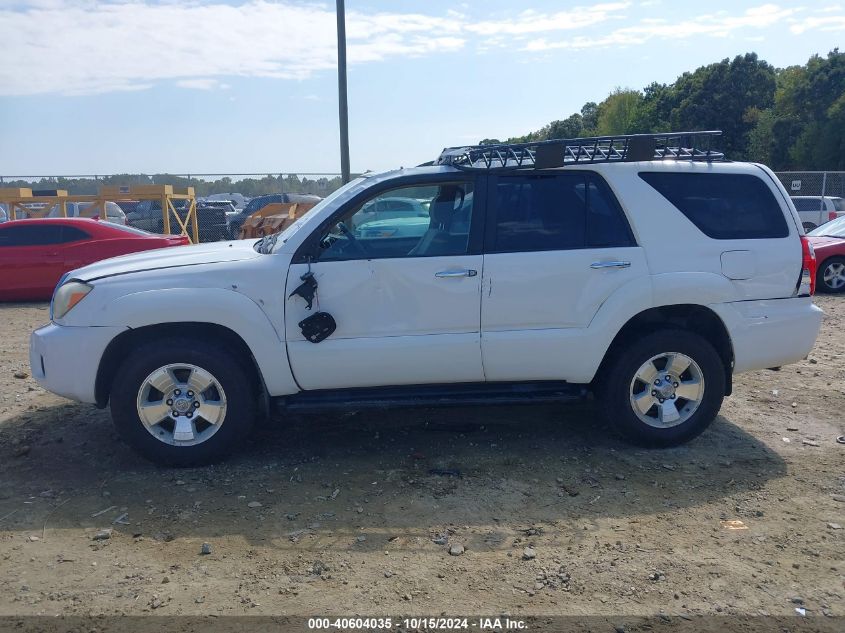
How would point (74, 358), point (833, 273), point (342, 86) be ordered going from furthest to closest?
point (833, 273)
point (342, 86)
point (74, 358)

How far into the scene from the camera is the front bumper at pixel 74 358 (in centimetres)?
476

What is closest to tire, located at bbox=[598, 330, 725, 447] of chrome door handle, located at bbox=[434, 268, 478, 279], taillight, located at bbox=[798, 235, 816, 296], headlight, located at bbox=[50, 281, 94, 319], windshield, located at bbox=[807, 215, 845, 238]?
taillight, located at bbox=[798, 235, 816, 296]

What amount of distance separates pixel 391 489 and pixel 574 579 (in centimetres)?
137

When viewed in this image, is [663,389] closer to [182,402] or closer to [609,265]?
[609,265]

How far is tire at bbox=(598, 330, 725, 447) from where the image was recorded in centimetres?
507

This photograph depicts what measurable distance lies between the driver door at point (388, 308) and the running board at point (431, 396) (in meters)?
0.08

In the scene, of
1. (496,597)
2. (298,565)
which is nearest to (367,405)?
(298,565)

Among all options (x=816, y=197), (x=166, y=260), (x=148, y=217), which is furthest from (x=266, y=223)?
(x=816, y=197)

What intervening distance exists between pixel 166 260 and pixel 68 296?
648mm

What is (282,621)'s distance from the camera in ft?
10.8

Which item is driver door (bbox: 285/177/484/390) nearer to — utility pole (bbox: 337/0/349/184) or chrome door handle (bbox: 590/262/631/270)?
chrome door handle (bbox: 590/262/631/270)

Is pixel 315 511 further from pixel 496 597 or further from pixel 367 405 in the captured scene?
pixel 496 597

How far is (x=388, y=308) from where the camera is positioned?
4.86 metres

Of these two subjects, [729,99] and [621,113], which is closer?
[729,99]
